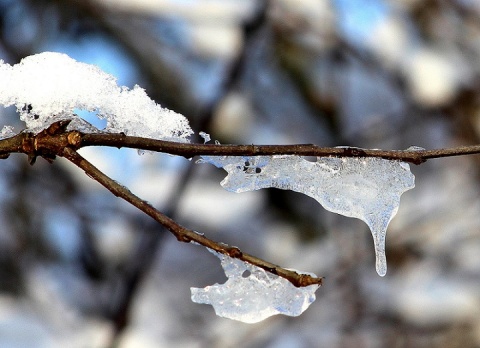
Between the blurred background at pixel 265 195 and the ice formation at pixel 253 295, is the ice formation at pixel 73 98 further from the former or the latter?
the blurred background at pixel 265 195

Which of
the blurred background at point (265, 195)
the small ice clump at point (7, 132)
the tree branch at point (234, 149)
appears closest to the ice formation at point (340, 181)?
the tree branch at point (234, 149)

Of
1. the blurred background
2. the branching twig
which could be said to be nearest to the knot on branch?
the branching twig

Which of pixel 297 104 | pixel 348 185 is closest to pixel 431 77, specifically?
pixel 297 104

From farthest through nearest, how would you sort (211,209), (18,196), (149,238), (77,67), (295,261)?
1. (211,209)
2. (295,261)
3. (18,196)
4. (149,238)
5. (77,67)

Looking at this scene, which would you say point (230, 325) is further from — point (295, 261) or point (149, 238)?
point (149, 238)

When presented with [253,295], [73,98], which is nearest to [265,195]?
[253,295]

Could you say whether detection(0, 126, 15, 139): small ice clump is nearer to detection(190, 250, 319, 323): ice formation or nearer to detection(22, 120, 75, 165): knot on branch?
detection(22, 120, 75, 165): knot on branch
